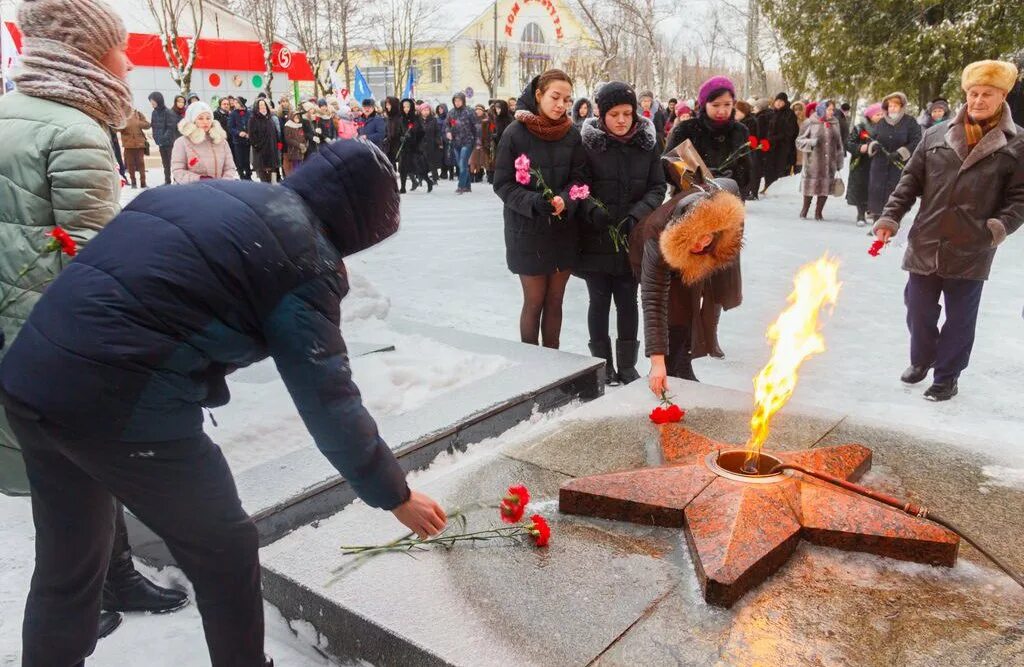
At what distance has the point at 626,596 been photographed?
2316 mm

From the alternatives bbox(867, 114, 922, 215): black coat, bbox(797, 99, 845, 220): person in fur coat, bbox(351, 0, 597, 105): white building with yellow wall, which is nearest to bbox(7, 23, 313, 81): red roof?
bbox(351, 0, 597, 105): white building with yellow wall

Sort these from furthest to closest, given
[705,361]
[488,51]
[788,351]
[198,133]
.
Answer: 1. [488,51]
2. [198,133]
3. [705,361]
4. [788,351]

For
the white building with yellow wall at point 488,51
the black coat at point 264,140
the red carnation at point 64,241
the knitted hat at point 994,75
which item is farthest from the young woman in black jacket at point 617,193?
the white building with yellow wall at point 488,51

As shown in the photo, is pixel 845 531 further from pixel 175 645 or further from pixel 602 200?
pixel 602 200

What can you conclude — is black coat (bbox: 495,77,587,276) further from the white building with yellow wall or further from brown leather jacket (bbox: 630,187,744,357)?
the white building with yellow wall

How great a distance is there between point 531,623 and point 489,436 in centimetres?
172

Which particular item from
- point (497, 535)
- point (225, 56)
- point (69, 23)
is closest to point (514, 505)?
point (497, 535)

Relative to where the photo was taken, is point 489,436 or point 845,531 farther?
point 489,436

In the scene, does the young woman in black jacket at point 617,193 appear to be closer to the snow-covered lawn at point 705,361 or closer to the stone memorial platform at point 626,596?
the snow-covered lawn at point 705,361

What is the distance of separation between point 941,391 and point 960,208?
106cm

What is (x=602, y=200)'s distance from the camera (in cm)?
473

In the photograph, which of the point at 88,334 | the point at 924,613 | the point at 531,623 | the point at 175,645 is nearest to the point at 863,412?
the point at 924,613

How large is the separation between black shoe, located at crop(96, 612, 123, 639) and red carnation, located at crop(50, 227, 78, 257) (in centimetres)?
119

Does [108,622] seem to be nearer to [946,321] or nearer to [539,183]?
[539,183]
